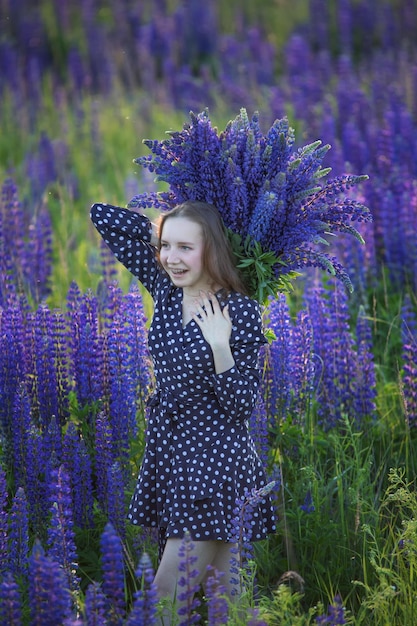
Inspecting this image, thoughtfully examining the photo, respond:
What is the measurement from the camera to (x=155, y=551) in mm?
3607

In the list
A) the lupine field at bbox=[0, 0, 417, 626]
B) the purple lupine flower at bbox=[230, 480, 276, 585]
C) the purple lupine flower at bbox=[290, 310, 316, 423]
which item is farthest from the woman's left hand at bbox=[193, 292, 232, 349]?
the purple lupine flower at bbox=[290, 310, 316, 423]

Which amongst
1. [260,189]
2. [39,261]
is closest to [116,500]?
[260,189]

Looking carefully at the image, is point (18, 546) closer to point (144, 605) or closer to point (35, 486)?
point (35, 486)

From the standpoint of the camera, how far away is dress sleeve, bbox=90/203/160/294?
3.72 meters

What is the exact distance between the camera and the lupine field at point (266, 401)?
3.16 m

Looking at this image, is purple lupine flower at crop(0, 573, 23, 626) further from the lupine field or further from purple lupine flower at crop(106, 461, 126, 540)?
purple lupine flower at crop(106, 461, 126, 540)

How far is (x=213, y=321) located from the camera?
3361 mm

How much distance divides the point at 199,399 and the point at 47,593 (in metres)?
0.95

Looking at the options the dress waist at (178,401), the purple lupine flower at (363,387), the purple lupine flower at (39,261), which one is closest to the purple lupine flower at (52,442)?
the dress waist at (178,401)

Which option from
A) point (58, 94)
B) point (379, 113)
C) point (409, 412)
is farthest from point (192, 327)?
point (58, 94)

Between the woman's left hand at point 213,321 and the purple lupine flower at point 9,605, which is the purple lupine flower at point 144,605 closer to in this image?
the purple lupine flower at point 9,605

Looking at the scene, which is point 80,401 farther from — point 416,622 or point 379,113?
point 379,113

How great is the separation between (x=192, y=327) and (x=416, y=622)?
1.29m

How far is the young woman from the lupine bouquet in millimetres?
97
